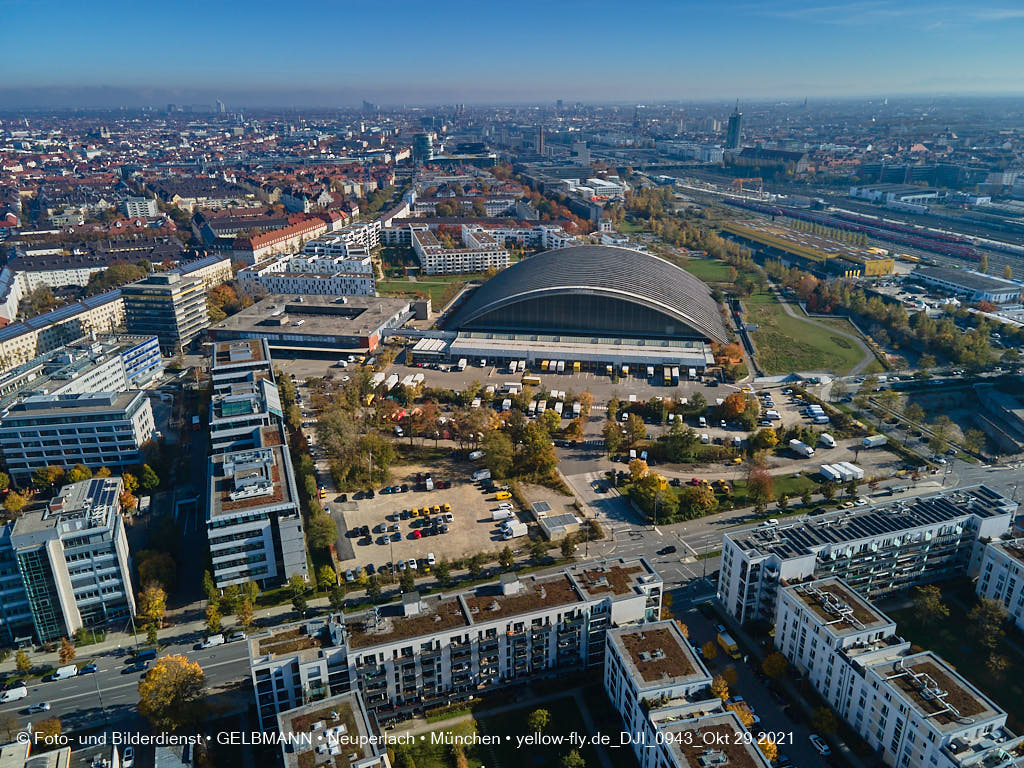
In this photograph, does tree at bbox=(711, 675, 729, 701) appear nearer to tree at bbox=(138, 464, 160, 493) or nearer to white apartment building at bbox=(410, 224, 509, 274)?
tree at bbox=(138, 464, 160, 493)

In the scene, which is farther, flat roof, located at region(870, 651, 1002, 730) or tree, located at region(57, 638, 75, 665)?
tree, located at region(57, 638, 75, 665)

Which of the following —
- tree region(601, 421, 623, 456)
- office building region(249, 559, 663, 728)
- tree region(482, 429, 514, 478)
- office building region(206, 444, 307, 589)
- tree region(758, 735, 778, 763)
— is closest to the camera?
tree region(758, 735, 778, 763)

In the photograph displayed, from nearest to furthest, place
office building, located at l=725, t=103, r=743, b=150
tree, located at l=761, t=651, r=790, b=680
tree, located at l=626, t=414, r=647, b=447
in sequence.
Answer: tree, located at l=761, t=651, r=790, b=680 < tree, located at l=626, t=414, r=647, b=447 < office building, located at l=725, t=103, r=743, b=150

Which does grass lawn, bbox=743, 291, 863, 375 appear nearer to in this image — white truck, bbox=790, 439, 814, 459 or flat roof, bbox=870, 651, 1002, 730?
white truck, bbox=790, 439, 814, 459

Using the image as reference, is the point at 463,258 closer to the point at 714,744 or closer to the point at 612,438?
the point at 612,438

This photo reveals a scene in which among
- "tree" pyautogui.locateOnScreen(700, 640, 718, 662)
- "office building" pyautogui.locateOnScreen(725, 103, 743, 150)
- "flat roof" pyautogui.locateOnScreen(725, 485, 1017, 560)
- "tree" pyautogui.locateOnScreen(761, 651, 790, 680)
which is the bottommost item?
"tree" pyautogui.locateOnScreen(700, 640, 718, 662)

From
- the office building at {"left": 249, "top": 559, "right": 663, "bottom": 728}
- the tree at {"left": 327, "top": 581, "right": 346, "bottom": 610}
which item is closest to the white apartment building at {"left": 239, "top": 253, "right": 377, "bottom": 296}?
the tree at {"left": 327, "top": 581, "right": 346, "bottom": 610}

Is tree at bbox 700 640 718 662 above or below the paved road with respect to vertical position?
above

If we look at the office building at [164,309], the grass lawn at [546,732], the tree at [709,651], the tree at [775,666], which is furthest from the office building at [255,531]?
the office building at [164,309]

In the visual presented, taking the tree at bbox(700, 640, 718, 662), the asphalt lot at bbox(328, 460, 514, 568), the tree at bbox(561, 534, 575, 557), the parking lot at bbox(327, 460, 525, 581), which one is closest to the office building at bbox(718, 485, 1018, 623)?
the tree at bbox(700, 640, 718, 662)
